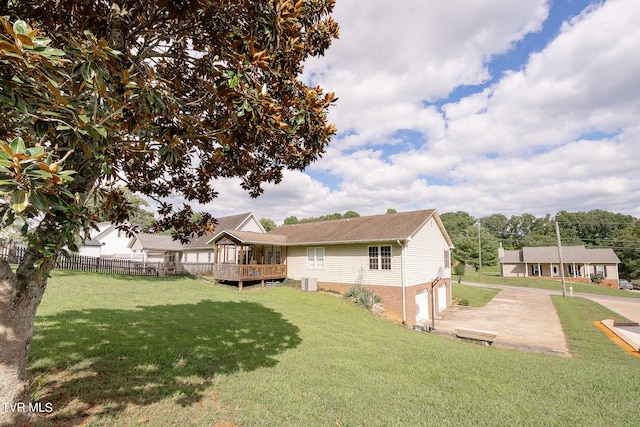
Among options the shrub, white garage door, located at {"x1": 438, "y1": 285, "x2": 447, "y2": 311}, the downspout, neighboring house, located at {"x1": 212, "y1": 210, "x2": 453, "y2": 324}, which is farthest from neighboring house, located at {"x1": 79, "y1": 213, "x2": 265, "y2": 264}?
white garage door, located at {"x1": 438, "y1": 285, "x2": 447, "y2": 311}

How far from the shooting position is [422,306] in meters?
18.5

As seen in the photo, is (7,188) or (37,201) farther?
(37,201)

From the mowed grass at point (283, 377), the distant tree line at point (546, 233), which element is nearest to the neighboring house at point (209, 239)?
the mowed grass at point (283, 377)

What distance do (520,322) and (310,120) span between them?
18.6 metres

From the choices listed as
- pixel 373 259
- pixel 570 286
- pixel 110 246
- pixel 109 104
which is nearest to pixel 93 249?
pixel 110 246

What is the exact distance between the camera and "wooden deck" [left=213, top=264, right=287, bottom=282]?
19.9m

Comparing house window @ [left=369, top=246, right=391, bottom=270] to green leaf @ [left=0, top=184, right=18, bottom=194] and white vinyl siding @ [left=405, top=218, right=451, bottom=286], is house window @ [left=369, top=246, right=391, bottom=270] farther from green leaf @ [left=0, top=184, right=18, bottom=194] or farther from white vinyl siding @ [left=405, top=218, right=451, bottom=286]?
green leaf @ [left=0, top=184, right=18, bottom=194]

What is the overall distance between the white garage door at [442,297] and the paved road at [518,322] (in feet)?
1.57

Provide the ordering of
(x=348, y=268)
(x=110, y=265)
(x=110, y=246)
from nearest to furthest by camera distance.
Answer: (x=348, y=268)
(x=110, y=265)
(x=110, y=246)

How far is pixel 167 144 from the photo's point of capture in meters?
3.34

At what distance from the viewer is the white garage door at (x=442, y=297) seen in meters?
21.0

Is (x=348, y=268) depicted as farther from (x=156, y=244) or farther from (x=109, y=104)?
(x=156, y=244)

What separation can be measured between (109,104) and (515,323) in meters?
20.0

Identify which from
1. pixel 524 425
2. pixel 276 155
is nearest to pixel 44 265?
pixel 276 155
